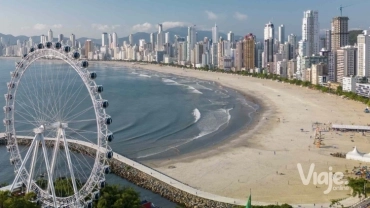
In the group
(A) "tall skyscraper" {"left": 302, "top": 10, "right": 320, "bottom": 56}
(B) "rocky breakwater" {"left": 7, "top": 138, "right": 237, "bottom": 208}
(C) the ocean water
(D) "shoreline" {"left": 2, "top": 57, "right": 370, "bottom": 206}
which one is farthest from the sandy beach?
(A) "tall skyscraper" {"left": 302, "top": 10, "right": 320, "bottom": 56}

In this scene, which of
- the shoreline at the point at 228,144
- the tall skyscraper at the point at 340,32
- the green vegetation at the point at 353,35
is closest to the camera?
the shoreline at the point at 228,144

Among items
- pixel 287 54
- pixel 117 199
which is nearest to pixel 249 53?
pixel 287 54

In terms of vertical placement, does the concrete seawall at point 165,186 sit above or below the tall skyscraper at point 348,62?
below

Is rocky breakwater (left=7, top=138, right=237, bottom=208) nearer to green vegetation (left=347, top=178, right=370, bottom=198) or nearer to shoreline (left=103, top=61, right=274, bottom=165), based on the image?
shoreline (left=103, top=61, right=274, bottom=165)

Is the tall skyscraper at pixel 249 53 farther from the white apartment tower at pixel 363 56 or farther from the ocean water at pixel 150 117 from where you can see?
the white apartment tower at pixel 363 56

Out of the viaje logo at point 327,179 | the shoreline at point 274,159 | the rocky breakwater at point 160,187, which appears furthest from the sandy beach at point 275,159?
the rocky breakwater at point 160,187
